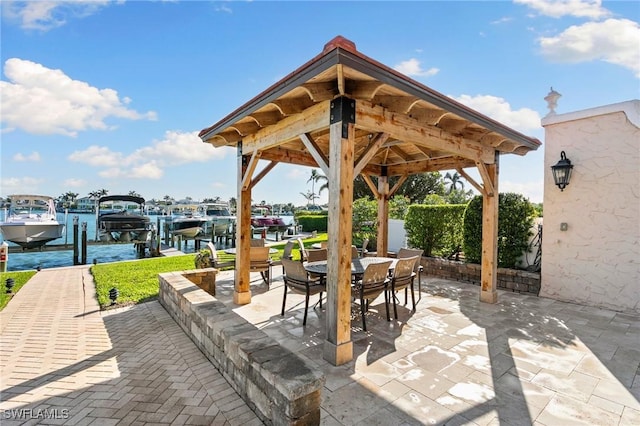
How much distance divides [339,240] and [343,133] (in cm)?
106

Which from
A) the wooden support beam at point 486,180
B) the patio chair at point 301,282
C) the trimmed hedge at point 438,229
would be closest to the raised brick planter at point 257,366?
the patio chair at point 301,282

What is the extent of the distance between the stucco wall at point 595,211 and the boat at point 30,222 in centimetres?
1776

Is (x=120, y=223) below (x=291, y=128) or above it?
below

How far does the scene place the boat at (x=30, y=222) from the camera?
39.8 ft

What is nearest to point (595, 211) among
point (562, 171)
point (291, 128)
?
point (562, 171)

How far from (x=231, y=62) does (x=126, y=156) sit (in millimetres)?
16087

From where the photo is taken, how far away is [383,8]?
5211mm

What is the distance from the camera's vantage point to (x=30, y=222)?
12469 millimetres

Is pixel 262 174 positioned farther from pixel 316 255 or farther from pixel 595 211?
pixel 595 211

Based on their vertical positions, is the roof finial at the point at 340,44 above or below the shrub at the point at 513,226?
above

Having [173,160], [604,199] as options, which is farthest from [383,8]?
[173,160]

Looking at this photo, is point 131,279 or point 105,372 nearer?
point 105,372

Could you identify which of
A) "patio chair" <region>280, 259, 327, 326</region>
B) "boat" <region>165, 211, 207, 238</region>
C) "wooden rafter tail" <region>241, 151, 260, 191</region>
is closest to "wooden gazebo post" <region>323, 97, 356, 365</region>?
"patio chair" <region>280, 259, 327, 326</region>

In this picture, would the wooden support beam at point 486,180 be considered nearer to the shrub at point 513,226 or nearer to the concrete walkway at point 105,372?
the shrub at point 513,226
